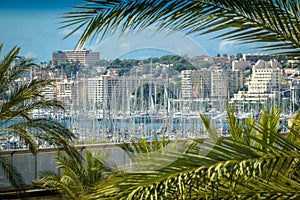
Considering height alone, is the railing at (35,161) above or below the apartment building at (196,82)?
below

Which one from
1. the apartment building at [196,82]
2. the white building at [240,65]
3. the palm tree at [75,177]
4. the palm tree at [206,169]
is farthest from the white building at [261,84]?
the palm tree at [206,169]

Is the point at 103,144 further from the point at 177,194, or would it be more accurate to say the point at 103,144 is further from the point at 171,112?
the point at 177,194

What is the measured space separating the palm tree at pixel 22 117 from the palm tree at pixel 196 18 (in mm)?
5131

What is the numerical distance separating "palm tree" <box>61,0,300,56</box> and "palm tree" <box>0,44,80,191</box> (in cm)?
513

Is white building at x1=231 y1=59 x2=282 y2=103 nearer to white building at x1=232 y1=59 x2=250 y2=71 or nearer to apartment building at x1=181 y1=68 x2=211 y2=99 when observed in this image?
white building at x1=232 y1=59 x2=250 y2=71

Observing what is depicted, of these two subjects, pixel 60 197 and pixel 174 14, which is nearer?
pixel 174 14

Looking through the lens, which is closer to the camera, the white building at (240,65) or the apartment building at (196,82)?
the apartment building at (196,82)

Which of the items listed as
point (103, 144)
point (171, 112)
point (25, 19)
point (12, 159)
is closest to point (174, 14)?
point (171, 112)

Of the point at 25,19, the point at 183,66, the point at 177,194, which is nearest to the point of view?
the point at 177,194

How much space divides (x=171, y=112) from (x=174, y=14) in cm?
331

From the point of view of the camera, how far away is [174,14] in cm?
285

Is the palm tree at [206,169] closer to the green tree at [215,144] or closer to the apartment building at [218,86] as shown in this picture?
the green tree at [215,144]

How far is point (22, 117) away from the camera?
8.16m

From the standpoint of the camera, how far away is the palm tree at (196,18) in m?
2.77
